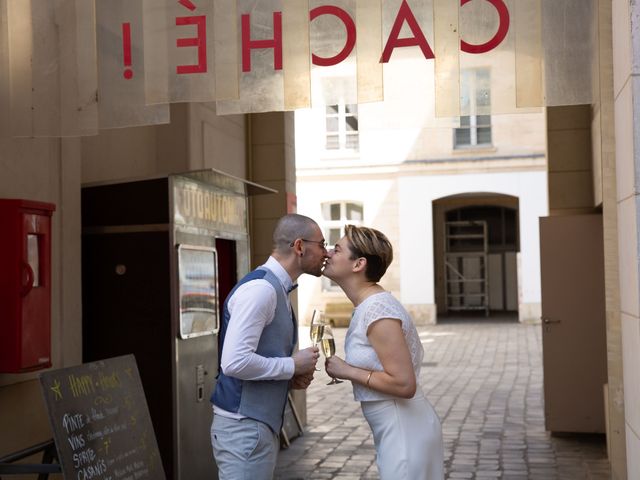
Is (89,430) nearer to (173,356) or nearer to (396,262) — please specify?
(173,356)

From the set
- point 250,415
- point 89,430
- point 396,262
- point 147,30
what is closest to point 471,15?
point 147,30

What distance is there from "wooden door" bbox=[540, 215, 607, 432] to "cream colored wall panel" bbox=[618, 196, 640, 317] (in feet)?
16.8

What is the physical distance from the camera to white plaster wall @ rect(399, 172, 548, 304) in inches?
987

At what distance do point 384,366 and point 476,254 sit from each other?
84.9 ft

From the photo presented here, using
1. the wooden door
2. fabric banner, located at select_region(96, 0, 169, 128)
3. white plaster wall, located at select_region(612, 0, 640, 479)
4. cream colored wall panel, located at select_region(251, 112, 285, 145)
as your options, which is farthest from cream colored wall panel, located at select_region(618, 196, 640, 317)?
cream colored wall panel, located at select_region(251, 112, 285, 145)

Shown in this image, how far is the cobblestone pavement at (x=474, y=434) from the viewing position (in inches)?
314

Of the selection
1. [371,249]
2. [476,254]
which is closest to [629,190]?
[371,249]

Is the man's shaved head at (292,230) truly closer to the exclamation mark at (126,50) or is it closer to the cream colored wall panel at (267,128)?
the exclamation mark at (126,50)

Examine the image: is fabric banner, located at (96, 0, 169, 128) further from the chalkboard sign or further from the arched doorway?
the arched doorway

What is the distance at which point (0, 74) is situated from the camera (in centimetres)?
489

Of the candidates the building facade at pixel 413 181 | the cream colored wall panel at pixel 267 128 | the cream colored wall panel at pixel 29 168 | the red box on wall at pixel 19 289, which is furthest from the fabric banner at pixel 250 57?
the building facade at pixel 413 181

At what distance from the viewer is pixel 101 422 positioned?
15.3 feet

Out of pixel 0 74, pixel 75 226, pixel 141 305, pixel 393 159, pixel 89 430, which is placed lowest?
pixel 89 430

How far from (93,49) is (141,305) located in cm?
201
